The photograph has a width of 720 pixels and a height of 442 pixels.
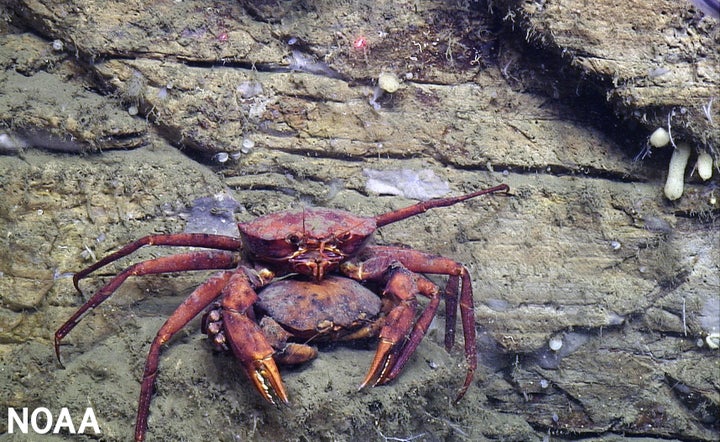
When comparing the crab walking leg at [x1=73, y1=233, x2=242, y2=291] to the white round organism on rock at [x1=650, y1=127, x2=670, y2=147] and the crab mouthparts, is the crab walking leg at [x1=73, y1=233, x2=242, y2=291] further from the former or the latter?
the white round organism on rock at [x1=650, y1=127, x2=670, y2=147]

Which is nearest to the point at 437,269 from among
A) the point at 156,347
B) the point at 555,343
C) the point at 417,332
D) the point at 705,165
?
the point at 417,332

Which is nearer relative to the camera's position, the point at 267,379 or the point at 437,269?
the point at 267,379

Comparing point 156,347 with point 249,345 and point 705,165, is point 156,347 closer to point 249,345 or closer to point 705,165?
point 249,345

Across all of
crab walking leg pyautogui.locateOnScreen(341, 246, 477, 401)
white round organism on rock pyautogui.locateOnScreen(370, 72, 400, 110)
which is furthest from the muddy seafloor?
crab walking leg pyautogui.locateOnScreen(341, 246, 477, 401)

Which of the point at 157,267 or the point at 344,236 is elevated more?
the point at 344,236

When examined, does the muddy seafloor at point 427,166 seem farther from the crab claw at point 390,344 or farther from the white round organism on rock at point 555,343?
the crab claw at point 390,344

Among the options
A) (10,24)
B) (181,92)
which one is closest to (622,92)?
(181,92)

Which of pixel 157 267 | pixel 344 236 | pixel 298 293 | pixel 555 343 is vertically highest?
pixel 344 236
